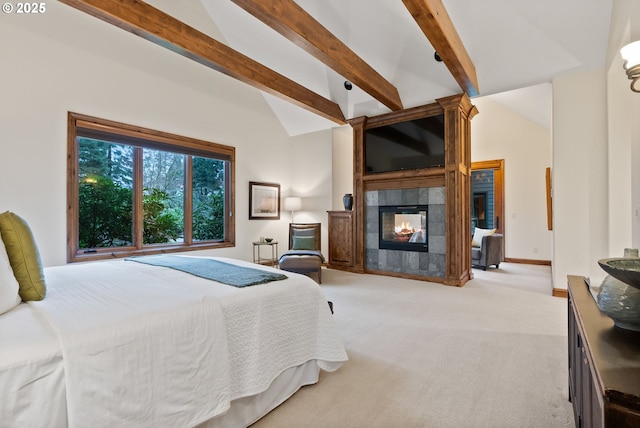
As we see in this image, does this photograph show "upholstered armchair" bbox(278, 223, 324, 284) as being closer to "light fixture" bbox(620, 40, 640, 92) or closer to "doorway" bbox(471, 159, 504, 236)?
"light fixture" bbox(620, 40, 640, 92)

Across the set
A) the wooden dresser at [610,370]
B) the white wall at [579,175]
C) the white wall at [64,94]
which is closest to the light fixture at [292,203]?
the white wall at [64,94]

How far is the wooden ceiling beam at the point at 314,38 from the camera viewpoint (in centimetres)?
280

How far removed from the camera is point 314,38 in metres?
3.25

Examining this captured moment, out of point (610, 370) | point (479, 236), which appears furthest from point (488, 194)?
point (610, 370)

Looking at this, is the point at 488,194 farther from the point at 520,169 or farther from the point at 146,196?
the point at 146,196

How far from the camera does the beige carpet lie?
5.32 feet

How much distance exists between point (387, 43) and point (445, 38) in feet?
4.76

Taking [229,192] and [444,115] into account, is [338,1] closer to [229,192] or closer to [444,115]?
[444,115]

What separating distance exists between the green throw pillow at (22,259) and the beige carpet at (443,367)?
50.9 inches

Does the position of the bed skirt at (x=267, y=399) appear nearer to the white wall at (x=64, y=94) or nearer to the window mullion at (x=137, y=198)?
the white wall at (x=64, y=94)

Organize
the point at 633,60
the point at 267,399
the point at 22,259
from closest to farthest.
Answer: the point at 22,259
the point at 267,399
the point at 633,60

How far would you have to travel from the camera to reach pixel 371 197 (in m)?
5.43

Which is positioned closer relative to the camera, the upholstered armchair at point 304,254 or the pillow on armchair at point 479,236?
the upholstered armchair at point 304,254

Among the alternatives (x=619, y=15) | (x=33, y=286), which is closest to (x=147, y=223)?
(x=33, y=286)
